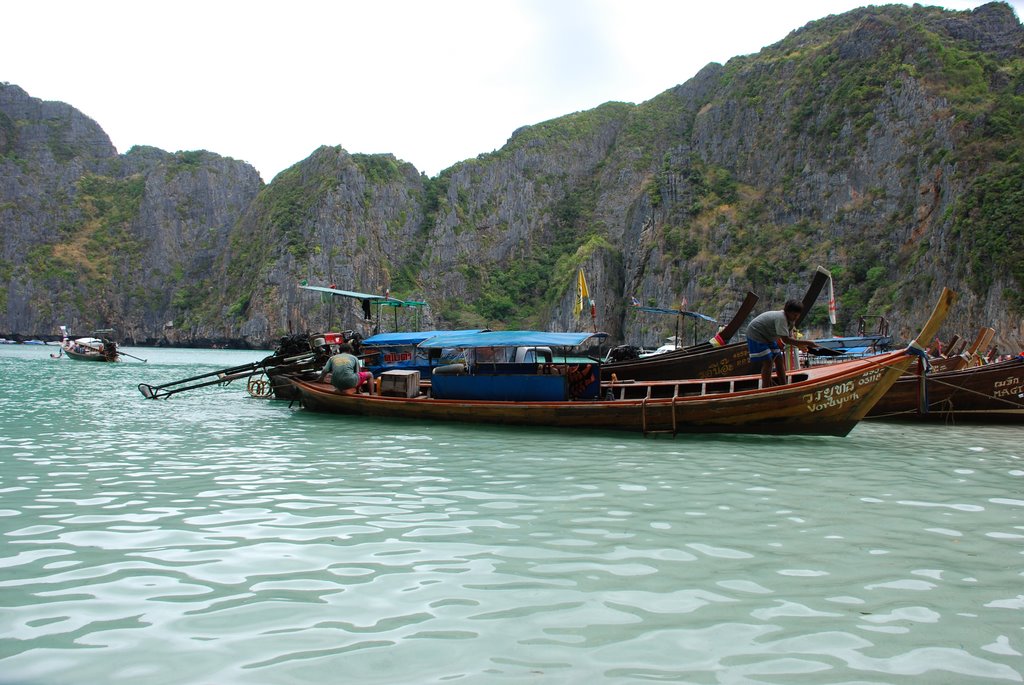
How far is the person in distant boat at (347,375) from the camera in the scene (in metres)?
18.0

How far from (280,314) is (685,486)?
126m

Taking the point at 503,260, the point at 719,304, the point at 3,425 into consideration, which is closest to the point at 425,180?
the point at 503,260

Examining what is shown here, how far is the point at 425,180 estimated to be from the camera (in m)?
156

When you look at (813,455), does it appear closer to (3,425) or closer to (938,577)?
(938,577)

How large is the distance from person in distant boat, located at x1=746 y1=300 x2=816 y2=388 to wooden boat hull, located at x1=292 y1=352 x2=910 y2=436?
646 millimetres

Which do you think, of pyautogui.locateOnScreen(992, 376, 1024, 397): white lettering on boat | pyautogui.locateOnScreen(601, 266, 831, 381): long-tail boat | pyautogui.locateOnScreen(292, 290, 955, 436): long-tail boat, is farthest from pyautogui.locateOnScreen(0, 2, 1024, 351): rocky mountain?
pyautogui.locateOnScreen(292, 290, 955, 436): long-tail boat

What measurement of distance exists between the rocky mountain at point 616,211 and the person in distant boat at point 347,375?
4784cm

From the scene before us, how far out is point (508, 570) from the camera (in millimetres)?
5383

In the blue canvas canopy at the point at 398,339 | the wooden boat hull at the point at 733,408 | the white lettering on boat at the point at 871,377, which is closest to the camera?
the white lettering on boat at the point at 871,377

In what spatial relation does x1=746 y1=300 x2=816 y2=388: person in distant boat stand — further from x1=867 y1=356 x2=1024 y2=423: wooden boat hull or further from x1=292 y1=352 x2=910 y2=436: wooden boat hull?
x1=867 y1=356 x2=1024 y2=423: wooden boat hull

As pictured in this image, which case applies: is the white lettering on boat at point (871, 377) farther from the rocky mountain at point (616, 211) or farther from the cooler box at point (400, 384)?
the rocky mountain at point (616, 211)

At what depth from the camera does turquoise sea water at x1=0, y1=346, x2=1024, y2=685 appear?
378 cm

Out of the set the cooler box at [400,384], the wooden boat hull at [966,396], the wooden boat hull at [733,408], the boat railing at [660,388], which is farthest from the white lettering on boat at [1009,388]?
the cooler box at [400,384]

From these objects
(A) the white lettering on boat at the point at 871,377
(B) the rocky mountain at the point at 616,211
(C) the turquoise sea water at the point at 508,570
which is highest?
(B) the rocky mountain at the point at 616,211
